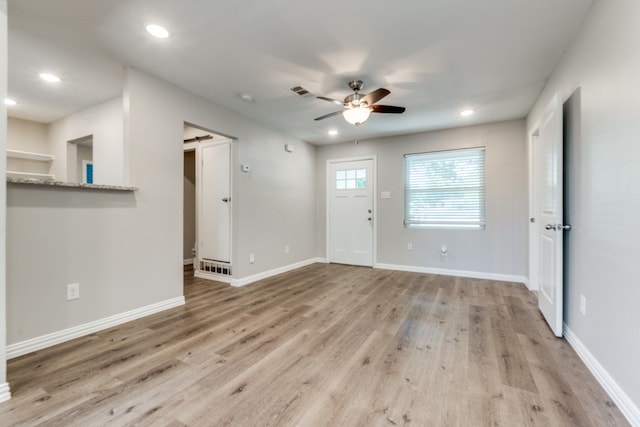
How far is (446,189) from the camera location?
4.60m

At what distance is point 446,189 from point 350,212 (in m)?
1.74

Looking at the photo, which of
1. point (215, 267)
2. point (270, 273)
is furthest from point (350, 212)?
point (215, 267)

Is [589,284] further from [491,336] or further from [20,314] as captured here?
[20,314]

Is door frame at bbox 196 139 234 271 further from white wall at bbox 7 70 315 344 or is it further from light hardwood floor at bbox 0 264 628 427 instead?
light hardwood floor at bbox 0 264 628 427

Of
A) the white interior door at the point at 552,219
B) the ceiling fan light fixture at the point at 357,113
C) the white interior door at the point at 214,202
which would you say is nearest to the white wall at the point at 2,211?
the ceiling fan light fixture at the point at 357,113

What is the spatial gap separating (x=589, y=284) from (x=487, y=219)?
2.51m

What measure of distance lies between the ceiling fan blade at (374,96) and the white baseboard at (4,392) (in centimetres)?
321

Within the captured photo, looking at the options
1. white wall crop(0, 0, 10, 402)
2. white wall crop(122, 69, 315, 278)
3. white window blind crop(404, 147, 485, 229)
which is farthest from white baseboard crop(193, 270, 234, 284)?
white window blind crop(404, 147, 485, 229)

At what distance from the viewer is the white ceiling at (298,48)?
75.4 inches

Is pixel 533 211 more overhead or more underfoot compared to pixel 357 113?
more underfoot

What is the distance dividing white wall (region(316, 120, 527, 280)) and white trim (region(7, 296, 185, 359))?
3548 millimetres

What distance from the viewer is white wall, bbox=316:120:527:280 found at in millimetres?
4102

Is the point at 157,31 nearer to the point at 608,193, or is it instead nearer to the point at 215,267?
the point at 215,267

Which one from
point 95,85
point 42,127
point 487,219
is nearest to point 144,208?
point 95,85
